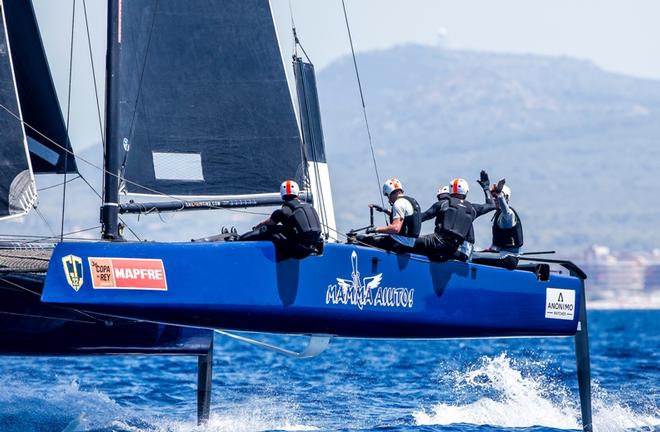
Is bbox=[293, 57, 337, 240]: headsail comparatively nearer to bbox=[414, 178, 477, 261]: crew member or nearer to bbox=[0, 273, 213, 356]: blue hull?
bbox=[414, 178, 477, 261]: crew member

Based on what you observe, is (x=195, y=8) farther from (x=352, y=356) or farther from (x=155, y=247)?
(x=352, y=356)

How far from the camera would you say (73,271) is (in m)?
→ 10.5

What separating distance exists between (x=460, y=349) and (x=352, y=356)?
5.80 m

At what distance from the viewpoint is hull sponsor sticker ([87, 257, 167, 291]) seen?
34.7ft

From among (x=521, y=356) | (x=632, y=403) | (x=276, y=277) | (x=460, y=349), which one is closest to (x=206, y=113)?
(x=276, y=277)

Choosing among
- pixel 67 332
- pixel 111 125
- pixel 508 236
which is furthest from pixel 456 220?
pixel 67 332

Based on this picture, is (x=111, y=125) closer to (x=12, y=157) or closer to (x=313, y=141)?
(x=12, y=157)

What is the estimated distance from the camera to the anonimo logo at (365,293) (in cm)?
1176

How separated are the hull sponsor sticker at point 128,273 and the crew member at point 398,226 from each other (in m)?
2.21

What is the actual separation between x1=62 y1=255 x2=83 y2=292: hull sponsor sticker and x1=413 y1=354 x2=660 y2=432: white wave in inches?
187

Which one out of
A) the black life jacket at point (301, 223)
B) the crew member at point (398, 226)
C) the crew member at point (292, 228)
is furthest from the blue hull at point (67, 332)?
the crew member at point (398, 226)

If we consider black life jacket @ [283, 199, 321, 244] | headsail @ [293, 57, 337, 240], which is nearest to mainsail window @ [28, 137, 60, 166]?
headsail @ [293, 57, 337, 240]

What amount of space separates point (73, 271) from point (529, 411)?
641cm

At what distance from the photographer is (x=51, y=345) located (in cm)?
1284
